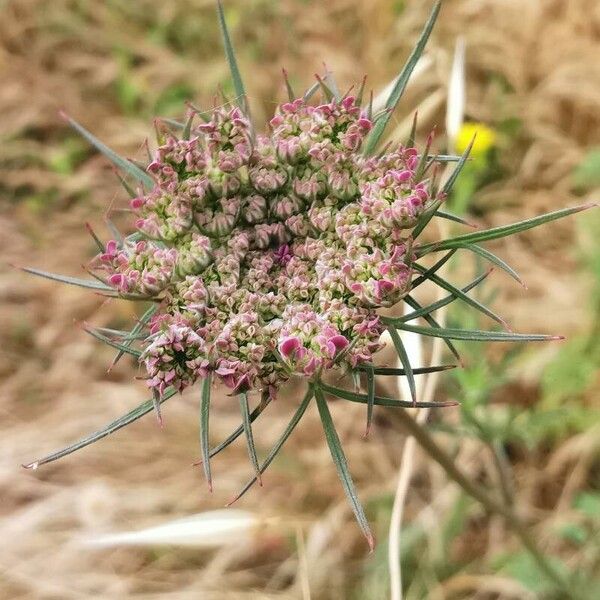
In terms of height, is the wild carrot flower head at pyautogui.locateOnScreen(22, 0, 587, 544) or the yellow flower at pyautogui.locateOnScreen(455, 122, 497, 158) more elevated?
the yellow flower at pyautogui.locateOnScreen(455, 122, 497, 158)

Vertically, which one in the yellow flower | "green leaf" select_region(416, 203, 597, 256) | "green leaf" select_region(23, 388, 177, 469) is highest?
the yellow flower

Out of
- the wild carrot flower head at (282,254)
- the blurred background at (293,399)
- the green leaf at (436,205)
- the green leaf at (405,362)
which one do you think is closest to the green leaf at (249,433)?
the wild carrot flower head at (282,254)

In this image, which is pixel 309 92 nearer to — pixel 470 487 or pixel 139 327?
pixel 139 327

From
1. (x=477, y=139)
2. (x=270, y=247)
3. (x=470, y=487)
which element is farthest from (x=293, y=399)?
(x=270, y=247)

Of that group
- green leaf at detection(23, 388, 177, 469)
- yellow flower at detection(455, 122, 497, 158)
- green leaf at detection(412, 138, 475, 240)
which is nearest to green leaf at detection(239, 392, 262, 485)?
green leaf at detection(23, 388, 177, 469)

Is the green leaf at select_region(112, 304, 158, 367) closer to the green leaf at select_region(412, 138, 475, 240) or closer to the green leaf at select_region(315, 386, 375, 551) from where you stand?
the green leaf at select_region(315, 386, 375, 551)

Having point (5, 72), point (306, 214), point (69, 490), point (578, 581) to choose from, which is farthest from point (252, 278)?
point (5, 72)
